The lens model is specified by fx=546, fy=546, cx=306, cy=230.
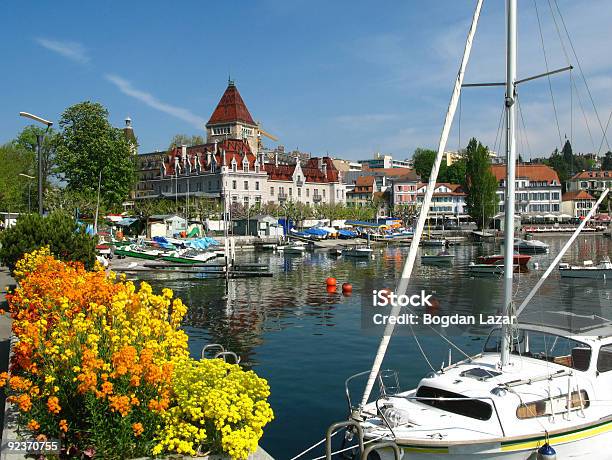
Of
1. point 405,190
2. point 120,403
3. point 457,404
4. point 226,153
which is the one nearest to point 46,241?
point 120,403

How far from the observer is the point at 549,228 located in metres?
140

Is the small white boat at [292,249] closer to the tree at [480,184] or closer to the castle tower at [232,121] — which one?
the tree at [480,184]

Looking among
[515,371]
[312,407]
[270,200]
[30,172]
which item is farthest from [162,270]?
[270,200]

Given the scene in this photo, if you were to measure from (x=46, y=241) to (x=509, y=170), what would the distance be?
1906 centimetres

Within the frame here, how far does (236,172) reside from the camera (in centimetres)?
12369

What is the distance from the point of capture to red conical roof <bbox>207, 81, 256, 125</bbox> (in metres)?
149

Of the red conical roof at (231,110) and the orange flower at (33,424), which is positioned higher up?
the red conical roof at (231,110)

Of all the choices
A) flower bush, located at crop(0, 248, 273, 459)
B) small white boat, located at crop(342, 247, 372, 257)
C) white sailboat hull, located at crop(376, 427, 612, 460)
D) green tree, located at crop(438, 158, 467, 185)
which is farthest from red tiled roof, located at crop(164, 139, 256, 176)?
flower bush, located at crop(0, 248, 273, 459)

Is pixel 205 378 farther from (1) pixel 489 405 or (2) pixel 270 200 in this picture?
(2) pixel 270 200

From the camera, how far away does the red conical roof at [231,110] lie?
148750mm

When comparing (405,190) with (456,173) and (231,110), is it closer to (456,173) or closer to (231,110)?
(456,173)

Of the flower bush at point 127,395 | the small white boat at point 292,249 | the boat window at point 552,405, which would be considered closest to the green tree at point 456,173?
the small white boat at point 292,249

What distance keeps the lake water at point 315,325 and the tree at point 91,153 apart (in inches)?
1377

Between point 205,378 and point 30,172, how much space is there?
368ft
